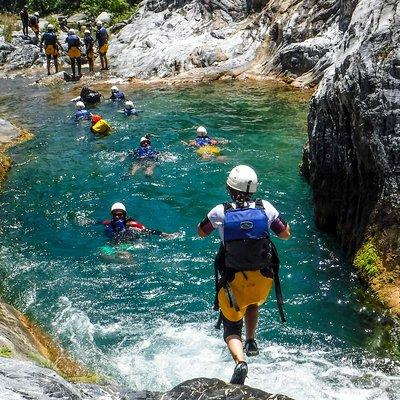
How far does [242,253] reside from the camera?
5.54 m

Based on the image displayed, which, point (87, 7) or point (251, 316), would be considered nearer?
point (251, 316)

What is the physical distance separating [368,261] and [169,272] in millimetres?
3631

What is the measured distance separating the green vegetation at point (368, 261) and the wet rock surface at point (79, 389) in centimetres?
404

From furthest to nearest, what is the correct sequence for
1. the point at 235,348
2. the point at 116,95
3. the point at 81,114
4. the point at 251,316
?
the point at 116,95
the point at 81,114
the point at 251,316
the point at 235,348

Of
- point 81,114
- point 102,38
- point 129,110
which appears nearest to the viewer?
point 81,114

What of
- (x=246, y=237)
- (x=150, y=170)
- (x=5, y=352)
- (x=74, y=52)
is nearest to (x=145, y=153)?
(x=150, y=170)

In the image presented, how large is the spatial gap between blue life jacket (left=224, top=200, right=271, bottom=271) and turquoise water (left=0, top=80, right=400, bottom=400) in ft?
7.39

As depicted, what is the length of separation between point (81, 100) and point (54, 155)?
20.7 feet

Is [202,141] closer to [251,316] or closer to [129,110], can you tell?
[129,110]

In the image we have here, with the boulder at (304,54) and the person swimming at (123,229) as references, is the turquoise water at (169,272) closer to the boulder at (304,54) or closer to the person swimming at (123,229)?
the person swimming at (123,229)

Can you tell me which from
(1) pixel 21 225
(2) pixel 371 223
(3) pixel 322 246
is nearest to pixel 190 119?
(1) pixel 21 225

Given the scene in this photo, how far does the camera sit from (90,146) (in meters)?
17.6

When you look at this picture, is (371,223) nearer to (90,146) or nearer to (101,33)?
(90,146)

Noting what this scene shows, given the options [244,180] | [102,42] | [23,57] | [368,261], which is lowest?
[23,57]
